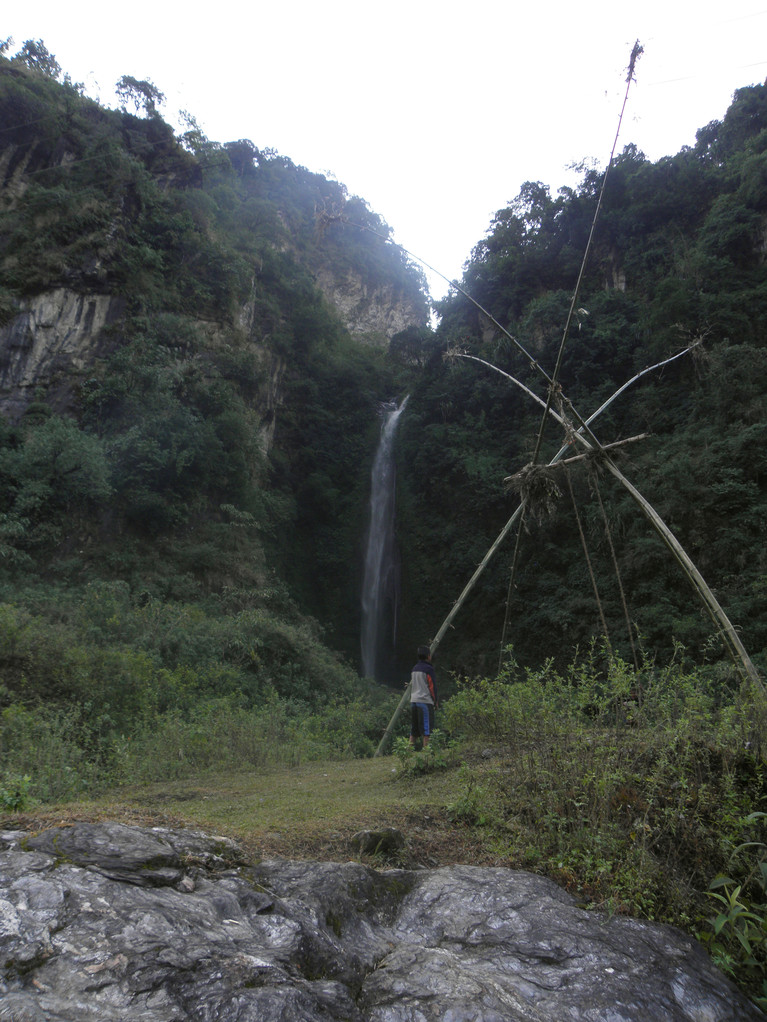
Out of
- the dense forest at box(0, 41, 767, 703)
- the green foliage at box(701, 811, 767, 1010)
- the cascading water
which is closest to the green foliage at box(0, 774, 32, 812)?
the green foliage at box(701, 811, 767, 1010)

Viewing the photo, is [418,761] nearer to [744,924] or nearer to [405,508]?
[744,924]

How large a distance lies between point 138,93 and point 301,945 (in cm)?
3340

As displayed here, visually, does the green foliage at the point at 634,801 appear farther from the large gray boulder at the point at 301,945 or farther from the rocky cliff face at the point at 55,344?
the rocky cliff face at the point at 55,344

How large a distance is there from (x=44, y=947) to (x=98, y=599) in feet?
41.9

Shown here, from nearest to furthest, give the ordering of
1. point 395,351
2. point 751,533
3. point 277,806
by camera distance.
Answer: point 277,806 < point 751,533 < point 395,351

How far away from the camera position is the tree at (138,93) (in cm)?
2647

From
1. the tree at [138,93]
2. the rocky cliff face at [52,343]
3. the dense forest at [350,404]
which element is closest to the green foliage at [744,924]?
the dense forest at [350,404]

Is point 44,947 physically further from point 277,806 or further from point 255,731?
point 255,731

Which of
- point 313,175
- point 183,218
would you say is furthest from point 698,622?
point 313,175

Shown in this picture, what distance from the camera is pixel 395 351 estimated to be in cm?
2891

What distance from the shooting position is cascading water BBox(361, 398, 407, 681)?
74.7 ft

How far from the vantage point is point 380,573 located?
24.3 meters

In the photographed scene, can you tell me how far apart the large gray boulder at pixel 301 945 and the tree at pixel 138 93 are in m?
31.6

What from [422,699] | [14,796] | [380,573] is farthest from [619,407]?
[14,796]
